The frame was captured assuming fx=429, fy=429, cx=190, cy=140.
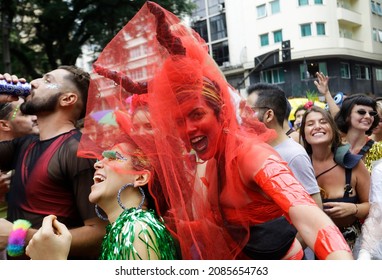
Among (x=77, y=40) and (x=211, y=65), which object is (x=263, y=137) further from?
(x=77, y=40)

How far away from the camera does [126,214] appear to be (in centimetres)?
146

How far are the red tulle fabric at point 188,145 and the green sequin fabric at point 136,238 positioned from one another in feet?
0.17

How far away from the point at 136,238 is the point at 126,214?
0.37ft

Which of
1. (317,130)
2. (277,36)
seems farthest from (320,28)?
(317,130)

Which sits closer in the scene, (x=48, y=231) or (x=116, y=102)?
(x=48, y=231)

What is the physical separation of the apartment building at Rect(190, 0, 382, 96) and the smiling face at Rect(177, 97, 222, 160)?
224 centimetres

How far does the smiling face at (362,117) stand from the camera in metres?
3.01

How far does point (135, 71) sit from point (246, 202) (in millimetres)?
622

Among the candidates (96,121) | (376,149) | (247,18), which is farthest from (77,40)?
(96,121)

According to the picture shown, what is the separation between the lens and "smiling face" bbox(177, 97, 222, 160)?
142cm

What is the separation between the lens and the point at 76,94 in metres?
1.99

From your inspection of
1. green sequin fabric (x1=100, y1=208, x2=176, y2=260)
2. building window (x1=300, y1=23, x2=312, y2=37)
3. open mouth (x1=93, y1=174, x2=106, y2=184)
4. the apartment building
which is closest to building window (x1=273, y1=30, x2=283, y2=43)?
the apartment building

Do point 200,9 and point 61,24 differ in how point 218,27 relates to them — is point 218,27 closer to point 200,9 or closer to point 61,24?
point 200,9

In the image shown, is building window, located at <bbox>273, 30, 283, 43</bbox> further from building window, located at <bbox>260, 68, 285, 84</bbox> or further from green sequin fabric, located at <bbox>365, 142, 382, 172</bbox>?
green sequin fabric, located at <bbox>365, 142, 382, 172</bbox>
